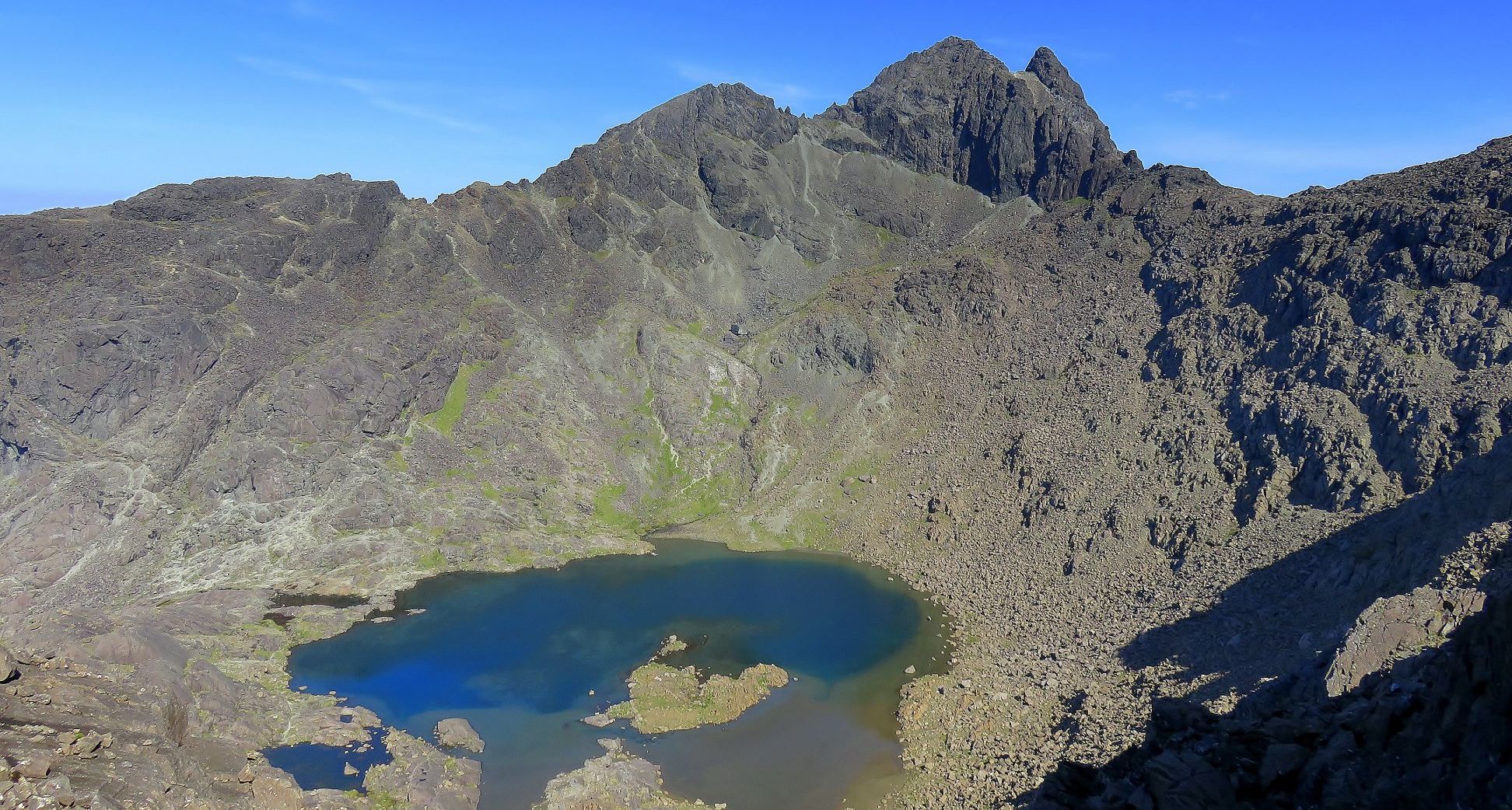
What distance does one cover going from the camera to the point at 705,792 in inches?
2381

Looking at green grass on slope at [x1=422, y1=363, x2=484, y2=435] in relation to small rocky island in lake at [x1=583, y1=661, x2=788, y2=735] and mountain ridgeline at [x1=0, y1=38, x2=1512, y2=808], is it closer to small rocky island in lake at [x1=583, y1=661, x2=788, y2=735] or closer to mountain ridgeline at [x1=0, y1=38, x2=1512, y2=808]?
mountain ridgeline at [x1=0, y1=38, x2=1512, y2=808]

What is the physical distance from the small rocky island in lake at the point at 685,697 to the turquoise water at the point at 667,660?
111 centimetres

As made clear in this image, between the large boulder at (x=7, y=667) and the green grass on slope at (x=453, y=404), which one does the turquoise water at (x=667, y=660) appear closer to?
the large boulder at (x=7, y=667)

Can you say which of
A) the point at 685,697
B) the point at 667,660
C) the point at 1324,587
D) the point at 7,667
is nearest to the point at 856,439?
the point at 667,660

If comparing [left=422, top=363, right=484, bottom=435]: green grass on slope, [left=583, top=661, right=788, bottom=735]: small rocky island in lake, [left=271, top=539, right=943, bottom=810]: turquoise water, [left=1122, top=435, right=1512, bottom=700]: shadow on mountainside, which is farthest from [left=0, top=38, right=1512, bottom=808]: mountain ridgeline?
[left=583, top=661, right=788, bottom=735]: small rocky island in lake

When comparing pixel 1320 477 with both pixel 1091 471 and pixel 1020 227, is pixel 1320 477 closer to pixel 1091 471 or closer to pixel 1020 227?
pixel 1091 471

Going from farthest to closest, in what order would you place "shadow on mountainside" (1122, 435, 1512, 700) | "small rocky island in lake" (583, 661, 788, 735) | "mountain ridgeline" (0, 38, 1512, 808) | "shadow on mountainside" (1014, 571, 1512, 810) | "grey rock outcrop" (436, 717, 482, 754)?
1. "small rocky island in lake" (583, 661, 788, 735)
2. "grey rock outcrop" (436, 717, 482, 754)
3. "shadow on mountainside" (1122, 435, 1512, 700)
4. "mountain ridgeline" (0, 38, 1512, 808)
5. "shadow on mountainside" (1014, 571, 1512, 810)

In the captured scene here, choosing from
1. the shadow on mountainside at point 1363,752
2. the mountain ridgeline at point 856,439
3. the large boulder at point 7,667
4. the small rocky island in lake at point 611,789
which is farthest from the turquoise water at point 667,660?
the shadow on mountainside at point 1363,752

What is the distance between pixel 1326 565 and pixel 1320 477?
1644 centimetres

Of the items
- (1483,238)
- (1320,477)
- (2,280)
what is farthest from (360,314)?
(1483,238)

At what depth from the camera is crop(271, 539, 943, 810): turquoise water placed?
63.5m

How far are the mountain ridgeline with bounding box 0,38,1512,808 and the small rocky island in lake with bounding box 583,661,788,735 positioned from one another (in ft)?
49.0

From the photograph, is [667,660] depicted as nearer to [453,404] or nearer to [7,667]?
[7,667]

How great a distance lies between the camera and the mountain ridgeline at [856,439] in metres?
47.5
